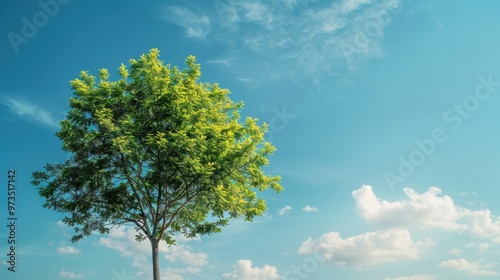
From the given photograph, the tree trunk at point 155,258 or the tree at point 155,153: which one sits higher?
the tree at point 155,153

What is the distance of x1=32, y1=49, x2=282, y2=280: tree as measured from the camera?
2298 centimetres

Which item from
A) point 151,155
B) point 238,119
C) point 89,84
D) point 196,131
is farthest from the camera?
point 238,119

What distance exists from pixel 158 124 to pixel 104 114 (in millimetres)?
2968

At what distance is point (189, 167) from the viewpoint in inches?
899

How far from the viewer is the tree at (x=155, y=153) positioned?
22984 mm

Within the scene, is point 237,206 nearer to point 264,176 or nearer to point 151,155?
point 264,176

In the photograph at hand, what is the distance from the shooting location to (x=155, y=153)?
23.4 metres

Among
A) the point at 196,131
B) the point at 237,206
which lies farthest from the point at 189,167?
the point at 237,206

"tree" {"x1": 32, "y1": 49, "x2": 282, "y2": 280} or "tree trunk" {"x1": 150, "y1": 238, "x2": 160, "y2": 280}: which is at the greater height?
"tree" {"x1": 32, "y1": 49, "x2": 282, "y2": 280}

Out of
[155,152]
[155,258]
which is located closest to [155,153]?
[155,152]

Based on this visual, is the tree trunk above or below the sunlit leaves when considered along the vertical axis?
below

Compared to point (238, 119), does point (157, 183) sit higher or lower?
lower

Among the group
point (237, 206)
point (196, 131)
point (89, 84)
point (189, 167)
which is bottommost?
point (237, 206)

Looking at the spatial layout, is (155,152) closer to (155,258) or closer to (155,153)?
(155,153)
